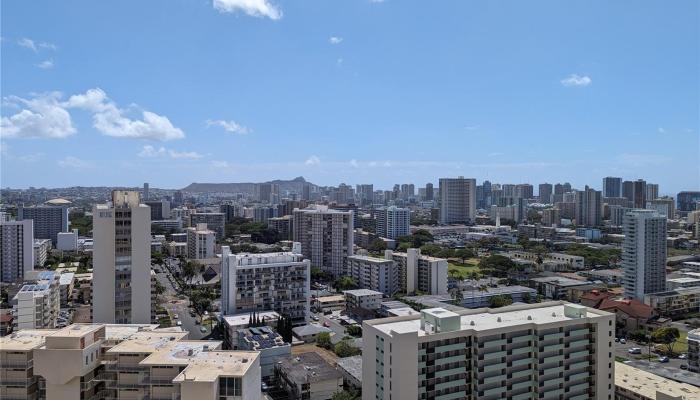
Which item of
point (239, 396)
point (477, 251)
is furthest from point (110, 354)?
point (477, 251)

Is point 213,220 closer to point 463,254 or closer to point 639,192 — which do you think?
point 463,254

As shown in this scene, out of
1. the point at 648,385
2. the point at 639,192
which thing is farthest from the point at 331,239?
the point at 639,192

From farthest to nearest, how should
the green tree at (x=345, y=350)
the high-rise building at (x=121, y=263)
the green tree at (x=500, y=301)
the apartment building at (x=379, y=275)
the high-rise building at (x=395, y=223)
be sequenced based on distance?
the high-rise building at (x=395, y=223), the apartment building at (x=379, y=275), the green tree at (x=500, y=301), the green tree at (x=345, y=350), the high-rise building at (x=121, y=263)

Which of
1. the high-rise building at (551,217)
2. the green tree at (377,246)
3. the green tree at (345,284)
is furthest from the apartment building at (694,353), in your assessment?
the high-rise building at (551,217)

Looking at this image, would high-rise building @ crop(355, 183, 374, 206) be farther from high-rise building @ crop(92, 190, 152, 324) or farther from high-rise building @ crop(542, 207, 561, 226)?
high-rise building @ crop(92, 190, 152, 324)

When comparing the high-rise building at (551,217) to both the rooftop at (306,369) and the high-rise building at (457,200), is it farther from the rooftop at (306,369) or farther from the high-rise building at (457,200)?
the rooftop at (306,369)
